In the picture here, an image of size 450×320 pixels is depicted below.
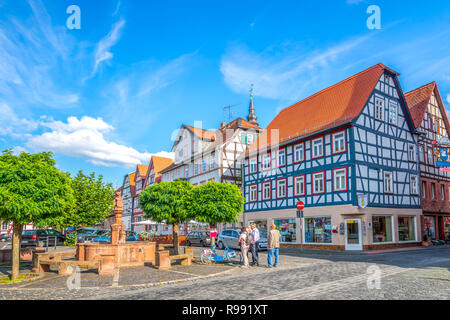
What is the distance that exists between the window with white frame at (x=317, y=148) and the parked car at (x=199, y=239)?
10.8 meters

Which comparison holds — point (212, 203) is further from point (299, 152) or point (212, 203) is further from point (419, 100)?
point (419, 100)

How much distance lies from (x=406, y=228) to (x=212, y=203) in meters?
15.9

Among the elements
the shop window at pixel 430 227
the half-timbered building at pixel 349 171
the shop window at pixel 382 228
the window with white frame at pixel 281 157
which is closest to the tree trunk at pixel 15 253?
the half-timbered building at pixel 349 171

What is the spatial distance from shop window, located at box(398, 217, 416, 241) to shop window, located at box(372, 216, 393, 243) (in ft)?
4.32

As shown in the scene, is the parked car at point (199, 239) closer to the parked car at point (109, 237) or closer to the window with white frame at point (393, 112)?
the parked car at point (109, 237)

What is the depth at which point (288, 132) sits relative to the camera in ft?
106

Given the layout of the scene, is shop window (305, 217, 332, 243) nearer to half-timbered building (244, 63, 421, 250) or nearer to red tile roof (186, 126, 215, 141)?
half-timbered building (244, 63, 421, 250)

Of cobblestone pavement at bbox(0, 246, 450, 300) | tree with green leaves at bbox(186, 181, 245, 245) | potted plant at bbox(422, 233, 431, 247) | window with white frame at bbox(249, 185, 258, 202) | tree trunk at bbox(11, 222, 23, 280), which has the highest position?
window with white frame at bbox(249, 185, 258, 202)

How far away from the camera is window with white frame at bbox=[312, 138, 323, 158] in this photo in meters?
27.6

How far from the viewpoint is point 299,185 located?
29.3m

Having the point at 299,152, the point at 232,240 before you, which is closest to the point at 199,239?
the point at 232,240

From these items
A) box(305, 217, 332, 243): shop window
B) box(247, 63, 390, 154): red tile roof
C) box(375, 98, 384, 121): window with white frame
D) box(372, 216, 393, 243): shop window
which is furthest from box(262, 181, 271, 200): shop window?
box(375, 98, 384, 121): window with white frame

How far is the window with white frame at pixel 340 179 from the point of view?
25375mm
